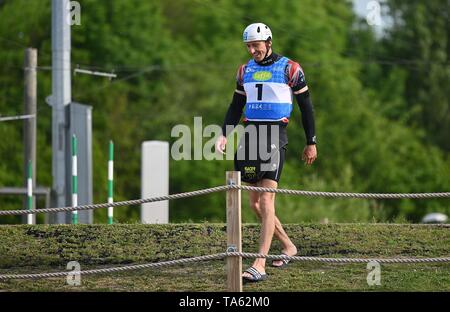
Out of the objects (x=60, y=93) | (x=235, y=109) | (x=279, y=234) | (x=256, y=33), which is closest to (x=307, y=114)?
(x=235, y=109)

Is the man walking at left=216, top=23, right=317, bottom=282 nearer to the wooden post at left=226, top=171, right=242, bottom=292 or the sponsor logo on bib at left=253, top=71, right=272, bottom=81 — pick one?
the sponsor logo on bib at left=253, top=71, right=272, bottom=81

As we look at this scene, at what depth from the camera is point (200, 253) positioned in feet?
44.3

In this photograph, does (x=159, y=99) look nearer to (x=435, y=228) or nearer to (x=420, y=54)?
(x=420, y=54)

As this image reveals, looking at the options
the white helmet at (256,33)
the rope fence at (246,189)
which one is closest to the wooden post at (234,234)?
the rope fence at (246,189)

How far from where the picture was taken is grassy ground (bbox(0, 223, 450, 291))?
1244 centimetres

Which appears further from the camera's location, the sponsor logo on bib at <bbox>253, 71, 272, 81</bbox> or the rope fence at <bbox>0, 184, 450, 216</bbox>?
the sponsor logo on bib at <bbox>253, 71, 272, 81</bbox>

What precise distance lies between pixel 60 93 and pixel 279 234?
13.5m

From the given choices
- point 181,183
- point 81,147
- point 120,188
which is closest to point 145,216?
point 81,147

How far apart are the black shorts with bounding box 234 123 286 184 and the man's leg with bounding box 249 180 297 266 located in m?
0.15

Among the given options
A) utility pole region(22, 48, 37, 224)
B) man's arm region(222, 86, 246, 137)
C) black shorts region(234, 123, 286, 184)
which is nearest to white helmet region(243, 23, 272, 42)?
man's arm region(222, 86, 246, 137)

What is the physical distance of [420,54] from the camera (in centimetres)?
7412

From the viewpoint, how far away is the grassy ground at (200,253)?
1244cm

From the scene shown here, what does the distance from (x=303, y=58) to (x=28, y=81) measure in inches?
1279

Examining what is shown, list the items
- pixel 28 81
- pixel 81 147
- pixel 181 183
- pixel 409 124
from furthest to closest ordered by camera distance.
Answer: pixel 409 124 → pixel 181 183 → pixel 28 81 → pixel 81 147
